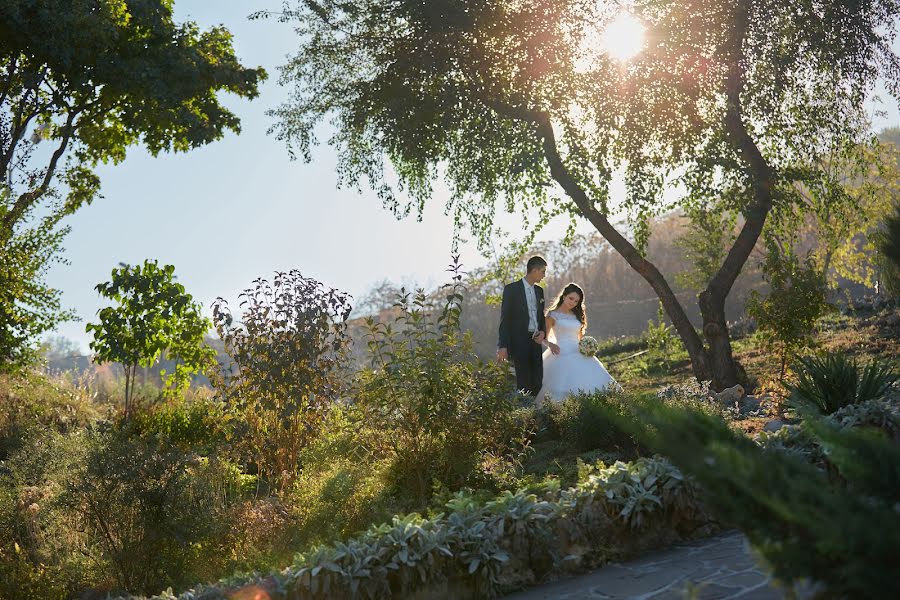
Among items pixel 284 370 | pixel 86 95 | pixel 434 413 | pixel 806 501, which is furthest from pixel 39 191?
pixel 806 501

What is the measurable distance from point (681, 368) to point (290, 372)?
34.8ft

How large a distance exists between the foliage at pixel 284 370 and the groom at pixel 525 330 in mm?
3250

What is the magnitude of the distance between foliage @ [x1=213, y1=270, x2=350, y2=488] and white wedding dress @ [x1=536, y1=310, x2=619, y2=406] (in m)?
3.33

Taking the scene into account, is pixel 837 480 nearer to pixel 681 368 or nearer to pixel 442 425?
pixel 442 425

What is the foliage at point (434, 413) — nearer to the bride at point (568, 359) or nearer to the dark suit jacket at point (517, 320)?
the bride at point (568, 359)

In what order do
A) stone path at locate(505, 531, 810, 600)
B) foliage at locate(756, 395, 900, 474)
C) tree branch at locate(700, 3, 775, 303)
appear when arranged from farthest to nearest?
1. tree branch at locate(700, 3, 775, 303)
2. foliage at locate(756, 395, 900, 474)
3. stone path at locate(505, 531, 810, 600)

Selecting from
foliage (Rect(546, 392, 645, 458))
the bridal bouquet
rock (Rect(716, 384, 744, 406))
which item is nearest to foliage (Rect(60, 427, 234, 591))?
foliage (Rect(546, 392, 645, 458))

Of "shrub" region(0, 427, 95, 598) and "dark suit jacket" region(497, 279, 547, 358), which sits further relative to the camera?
"dark suit jacket" region(497, 279, 547, 358)

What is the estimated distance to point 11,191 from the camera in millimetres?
14156

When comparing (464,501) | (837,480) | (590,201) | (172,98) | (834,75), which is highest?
(172,98)

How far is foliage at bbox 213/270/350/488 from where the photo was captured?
820 centimetres

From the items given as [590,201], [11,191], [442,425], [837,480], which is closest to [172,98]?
[11,191]

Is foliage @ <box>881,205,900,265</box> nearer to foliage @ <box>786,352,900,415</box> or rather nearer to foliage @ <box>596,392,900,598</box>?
foliage @ <box>786,352,900,415</box>

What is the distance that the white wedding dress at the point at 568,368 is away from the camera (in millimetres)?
10898
